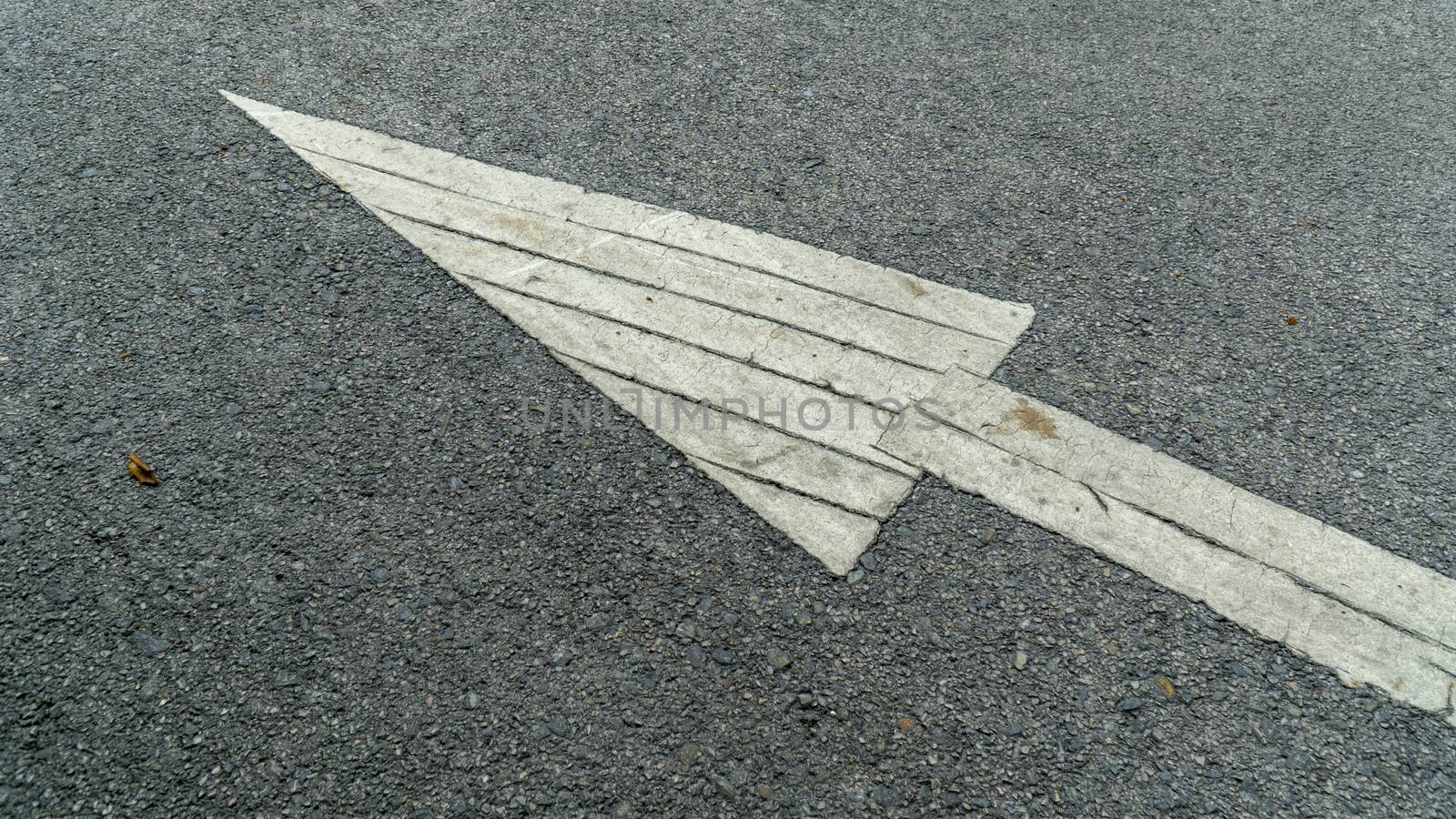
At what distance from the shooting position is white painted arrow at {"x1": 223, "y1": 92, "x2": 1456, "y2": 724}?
221cm

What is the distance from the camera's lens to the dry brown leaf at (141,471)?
238 centimetres

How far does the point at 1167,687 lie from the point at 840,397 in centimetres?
106

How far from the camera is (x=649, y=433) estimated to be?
255 centimetres

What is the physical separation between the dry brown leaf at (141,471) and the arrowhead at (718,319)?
3.22ft

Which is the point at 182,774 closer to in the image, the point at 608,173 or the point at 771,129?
the point at 608,173

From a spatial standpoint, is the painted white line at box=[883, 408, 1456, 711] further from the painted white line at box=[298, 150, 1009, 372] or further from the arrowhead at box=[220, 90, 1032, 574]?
the painted white line at box=[298, 150, 1009, 372]

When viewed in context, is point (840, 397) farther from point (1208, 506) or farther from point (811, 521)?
point (1208, 506)

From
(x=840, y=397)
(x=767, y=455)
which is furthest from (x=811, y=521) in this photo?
(x=840, y=397)

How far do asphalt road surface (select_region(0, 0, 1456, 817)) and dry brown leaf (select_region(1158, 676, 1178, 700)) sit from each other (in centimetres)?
1

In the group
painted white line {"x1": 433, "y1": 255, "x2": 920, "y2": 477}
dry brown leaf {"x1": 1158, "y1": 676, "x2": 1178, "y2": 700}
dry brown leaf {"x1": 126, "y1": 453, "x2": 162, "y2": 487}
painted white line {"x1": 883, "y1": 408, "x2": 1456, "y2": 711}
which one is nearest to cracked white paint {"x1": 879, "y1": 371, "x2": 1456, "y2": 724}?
painted white line {"x1": 883, "y1": 408, "x2": 1456, "y2": 711}

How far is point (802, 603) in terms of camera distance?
2.18 meters

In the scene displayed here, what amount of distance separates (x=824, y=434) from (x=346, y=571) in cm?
121

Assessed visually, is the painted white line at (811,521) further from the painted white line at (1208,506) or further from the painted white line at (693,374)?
the painted white line at (1208,506)

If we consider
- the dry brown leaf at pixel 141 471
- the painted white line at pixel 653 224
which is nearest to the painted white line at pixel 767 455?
the painted white line at pixel 653 224
